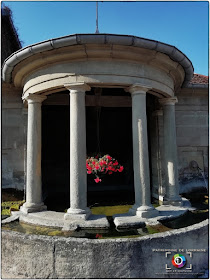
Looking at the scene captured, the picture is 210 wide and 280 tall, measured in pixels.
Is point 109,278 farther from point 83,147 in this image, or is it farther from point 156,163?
point 156,163

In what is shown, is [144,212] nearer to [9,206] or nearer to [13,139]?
[9,206]

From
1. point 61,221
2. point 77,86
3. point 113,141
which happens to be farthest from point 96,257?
point 113,141

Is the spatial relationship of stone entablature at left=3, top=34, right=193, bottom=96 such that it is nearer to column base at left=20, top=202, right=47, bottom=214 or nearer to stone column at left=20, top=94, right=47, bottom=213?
stone column at left=20, top=94, right=47, bottom=213

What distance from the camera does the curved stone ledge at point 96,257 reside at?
3.77 meters

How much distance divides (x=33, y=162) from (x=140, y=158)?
10.4 ft

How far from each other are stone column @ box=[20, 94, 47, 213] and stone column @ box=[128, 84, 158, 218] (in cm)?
280

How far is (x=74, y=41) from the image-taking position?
16.5 ft

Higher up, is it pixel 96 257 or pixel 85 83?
pixel 85 83

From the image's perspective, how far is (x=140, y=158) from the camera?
224 inches

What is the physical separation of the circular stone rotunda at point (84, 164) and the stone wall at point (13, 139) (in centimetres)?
117

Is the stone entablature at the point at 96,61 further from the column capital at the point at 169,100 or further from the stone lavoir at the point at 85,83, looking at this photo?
the column capital at the point at 169,100

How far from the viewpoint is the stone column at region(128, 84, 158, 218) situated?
5.58m

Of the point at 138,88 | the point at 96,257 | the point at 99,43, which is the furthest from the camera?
the point at 138,88

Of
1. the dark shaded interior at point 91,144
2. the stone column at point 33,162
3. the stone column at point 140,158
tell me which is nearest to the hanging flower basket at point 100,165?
the stone column at point 140,158
